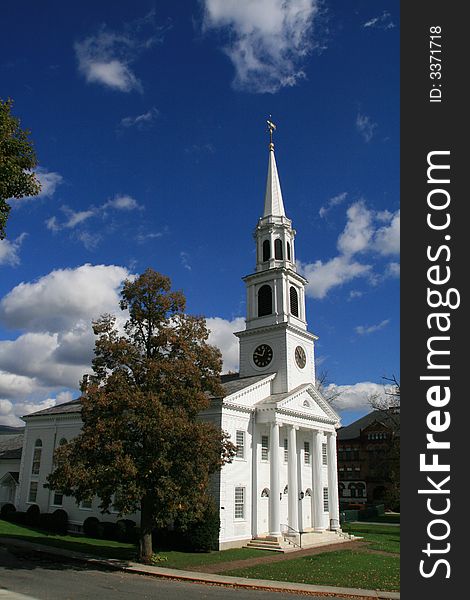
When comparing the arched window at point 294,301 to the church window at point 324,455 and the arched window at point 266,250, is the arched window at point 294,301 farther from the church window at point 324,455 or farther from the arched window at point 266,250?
the church window at point 324,455

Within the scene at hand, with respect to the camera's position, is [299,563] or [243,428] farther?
[243,428]

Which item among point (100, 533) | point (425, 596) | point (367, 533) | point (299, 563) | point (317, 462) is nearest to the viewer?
point (425, 596)

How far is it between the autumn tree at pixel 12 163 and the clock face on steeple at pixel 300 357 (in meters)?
28.5

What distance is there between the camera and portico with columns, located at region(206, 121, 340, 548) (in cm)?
3328

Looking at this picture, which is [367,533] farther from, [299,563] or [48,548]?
[48,548]

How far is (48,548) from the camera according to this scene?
2942 cm

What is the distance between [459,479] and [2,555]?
83.1ft

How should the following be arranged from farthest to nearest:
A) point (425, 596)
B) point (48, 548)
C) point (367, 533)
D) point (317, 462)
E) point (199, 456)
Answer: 1. point (367, 533)
2. point (317, 462)
3. point (48, 548)
4. point (199, 456)
5. point (425, 596)

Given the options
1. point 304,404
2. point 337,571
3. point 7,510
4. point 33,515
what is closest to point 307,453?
point 304,404

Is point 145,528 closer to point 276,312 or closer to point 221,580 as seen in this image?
point 221,580

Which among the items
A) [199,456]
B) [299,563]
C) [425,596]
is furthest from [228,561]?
[425,596]

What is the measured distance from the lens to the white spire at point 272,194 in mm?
46097

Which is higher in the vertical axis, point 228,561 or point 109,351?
point 109,351

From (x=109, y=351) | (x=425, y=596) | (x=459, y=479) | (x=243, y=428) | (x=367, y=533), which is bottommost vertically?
(x=367, y=533)
